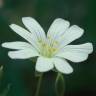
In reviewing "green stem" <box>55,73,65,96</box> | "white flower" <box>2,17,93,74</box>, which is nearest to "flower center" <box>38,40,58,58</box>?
"white flower" <box>2,17,93,74</box>

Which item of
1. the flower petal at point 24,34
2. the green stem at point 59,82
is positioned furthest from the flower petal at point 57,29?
Answer: the green stem at point 59,82

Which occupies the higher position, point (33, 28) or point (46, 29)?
point (33, 28)

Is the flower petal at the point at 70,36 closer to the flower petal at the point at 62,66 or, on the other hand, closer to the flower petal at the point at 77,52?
the flower petal at the point at 77,52

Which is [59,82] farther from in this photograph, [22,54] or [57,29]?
[57,29]

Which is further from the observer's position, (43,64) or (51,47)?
(51,47)

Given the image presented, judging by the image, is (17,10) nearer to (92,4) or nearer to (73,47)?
(92,4)

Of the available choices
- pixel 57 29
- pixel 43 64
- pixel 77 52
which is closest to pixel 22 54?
pixel 43 64

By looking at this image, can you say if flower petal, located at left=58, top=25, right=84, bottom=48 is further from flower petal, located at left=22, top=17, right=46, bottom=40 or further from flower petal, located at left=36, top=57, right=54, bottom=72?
flower petal, located at left=36, top=57, right=54, bottom=72
